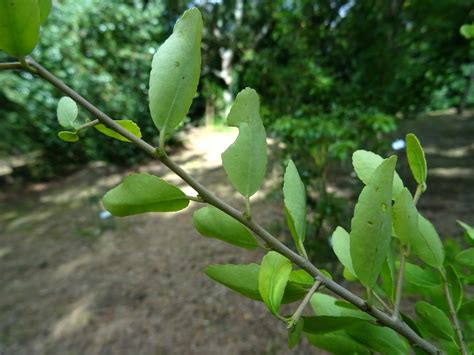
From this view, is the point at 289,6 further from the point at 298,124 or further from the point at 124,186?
the point at 124,186

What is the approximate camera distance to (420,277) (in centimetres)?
49

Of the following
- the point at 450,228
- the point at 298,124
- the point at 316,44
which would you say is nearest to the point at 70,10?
the point at 316,44

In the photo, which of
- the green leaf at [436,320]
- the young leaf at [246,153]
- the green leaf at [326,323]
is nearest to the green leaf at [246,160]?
the young leaf at [246,153]

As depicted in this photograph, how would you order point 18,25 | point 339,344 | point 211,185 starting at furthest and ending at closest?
point 211,185 → point 339,344 → point 18,25

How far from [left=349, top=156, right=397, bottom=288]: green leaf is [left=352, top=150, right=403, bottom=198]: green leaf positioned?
10 cm

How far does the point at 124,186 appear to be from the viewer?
300mm

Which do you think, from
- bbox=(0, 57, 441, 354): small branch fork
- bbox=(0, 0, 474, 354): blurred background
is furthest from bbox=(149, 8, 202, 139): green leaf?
bbox=(0, 0, 474, 354): blurred background

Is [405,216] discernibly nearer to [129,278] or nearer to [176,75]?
[176,75]

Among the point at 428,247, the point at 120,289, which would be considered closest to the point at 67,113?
the point at 428,247

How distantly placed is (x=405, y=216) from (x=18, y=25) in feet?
1.24

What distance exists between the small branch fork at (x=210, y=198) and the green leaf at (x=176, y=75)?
1.1 inches

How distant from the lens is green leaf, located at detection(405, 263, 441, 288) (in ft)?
1.56

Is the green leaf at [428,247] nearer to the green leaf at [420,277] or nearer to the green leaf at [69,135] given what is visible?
the green leaf at [420,277]

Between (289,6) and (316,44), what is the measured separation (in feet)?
1.49
